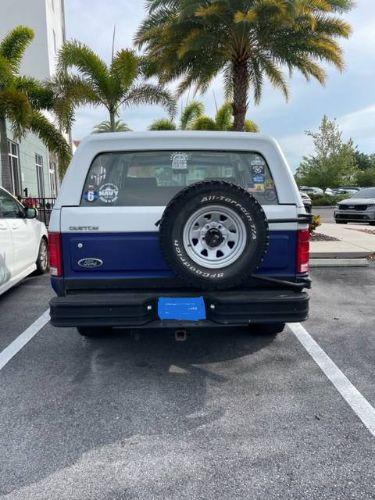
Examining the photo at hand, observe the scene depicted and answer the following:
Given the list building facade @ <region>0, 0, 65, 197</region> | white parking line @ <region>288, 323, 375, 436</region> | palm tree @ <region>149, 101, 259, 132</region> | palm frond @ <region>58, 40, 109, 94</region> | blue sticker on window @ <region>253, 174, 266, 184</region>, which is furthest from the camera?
palm tree @ <region>149, 101, 259, 132</region>

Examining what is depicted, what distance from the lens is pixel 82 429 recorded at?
2.89 m

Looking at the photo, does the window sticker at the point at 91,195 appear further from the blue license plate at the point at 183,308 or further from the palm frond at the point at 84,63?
the palm frond at the point at 84,63

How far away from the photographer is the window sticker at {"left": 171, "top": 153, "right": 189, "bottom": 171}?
3680 millimetres

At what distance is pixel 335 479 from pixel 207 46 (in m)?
12.1

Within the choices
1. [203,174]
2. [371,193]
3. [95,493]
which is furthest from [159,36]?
[95,493]

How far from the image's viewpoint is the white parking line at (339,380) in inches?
119

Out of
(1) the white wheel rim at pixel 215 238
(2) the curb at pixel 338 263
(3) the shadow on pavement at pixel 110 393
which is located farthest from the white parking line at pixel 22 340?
(2) the curb at pixel 338 263

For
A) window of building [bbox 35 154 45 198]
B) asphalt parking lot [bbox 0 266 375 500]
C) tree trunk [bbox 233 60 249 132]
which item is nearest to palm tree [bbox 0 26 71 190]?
tree trunk [bbox 233 60 249 132]

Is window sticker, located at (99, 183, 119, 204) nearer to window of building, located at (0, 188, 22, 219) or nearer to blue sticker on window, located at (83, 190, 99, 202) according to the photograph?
blue sticker on window, located at (83, 190, 99, 202)

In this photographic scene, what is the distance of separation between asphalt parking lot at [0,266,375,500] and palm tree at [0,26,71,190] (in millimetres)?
8724

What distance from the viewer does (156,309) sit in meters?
3.33

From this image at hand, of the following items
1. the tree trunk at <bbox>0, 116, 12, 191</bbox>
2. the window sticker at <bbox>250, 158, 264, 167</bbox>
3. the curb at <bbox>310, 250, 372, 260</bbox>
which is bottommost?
the curb at <bbox>310, 250, 372, 260</bbox>

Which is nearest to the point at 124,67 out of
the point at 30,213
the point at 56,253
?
the point at 30,213

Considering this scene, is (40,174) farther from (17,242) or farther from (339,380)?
(339,380)
